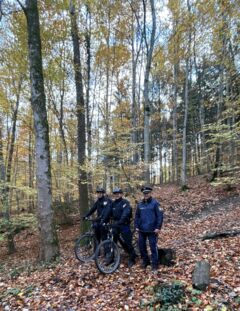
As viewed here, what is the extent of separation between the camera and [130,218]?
6754 mm

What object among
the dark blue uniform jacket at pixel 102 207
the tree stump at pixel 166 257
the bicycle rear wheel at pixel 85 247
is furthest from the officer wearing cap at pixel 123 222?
the bicycle rear wheel at pixel 85 247

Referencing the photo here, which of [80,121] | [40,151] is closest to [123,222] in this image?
[40,151]

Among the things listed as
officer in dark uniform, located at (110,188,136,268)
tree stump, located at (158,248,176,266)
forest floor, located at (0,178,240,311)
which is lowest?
forest floor, located at (0,178,240,311)

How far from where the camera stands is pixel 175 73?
17641 mm

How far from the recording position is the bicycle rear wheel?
715cm

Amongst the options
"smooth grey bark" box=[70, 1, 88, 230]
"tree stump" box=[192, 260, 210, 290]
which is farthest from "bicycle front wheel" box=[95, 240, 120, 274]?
"smooth grey bark" box=[70, 1, 88, 230]

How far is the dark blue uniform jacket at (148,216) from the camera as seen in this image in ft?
20.1

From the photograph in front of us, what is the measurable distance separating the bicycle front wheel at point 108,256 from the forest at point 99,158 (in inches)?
8.3

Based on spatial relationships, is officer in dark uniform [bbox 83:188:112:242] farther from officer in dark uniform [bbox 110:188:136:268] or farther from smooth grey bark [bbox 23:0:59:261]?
smooth grey bark [bbox 23:0:59:261]

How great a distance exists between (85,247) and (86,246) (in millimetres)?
39

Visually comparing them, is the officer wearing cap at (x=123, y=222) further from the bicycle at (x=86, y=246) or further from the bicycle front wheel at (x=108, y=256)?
the bicycle at (x=86, y=246)

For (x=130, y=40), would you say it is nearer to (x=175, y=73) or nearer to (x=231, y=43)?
(x=175, y=73)

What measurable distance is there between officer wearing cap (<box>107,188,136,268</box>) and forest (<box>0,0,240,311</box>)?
411 mm

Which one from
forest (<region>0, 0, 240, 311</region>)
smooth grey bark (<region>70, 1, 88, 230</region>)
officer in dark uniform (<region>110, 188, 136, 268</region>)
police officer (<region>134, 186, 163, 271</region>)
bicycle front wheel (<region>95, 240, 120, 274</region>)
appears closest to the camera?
forest (<region>0, 0, 240, 311</region>)
